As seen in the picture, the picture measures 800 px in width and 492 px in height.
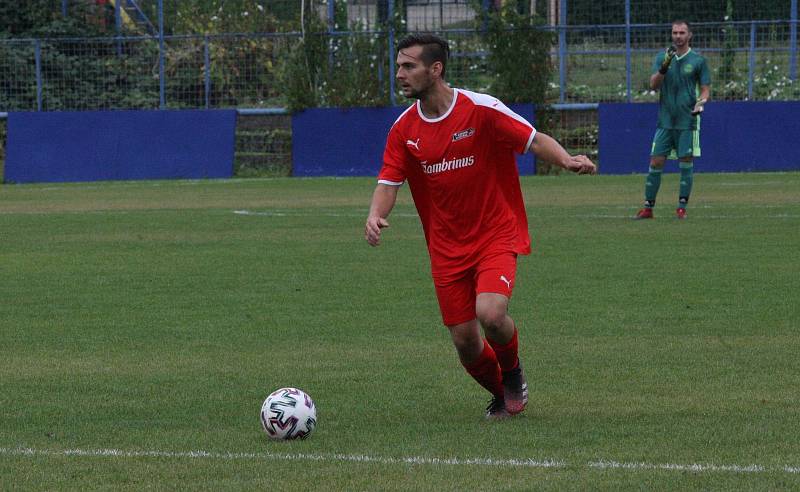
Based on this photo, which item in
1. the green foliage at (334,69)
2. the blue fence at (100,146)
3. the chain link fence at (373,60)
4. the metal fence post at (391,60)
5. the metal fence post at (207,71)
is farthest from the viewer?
the metal fence post at (207,71)

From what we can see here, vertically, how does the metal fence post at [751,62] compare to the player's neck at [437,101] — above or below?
above

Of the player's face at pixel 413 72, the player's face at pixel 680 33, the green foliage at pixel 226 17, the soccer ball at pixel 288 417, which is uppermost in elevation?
the green foliage at pixel 226 17

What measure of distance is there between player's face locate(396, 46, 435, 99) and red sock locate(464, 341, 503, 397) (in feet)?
4.16

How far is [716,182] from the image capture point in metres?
24.2

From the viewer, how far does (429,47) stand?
6.66m

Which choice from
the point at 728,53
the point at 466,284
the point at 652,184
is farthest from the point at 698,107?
the point at 728,53

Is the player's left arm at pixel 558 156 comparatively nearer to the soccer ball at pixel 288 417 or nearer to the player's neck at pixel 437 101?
the player's neck at pixel 437 101

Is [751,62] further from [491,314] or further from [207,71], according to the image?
[491,314]

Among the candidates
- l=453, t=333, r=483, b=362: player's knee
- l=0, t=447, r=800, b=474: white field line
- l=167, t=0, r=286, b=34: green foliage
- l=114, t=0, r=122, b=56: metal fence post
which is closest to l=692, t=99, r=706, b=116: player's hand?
l=453, t=333, r=483, b=362: player's knee

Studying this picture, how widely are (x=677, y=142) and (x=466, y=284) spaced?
11181 mm

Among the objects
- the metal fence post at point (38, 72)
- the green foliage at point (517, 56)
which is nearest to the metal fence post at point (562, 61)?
the green foliage at point (517, 56)

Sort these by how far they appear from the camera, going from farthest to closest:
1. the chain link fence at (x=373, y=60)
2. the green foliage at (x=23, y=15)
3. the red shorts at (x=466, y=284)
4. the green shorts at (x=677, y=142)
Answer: the green foliage at (x=23, y=15) < the chain link fence at (x=373, y=60) < the green shorts at (x=677, y=142) < the red shorts at (x=466, y=284)

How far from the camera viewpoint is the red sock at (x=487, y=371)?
22.0 feet

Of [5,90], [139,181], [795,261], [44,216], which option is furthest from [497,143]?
[5,90]
